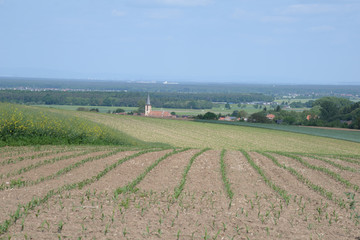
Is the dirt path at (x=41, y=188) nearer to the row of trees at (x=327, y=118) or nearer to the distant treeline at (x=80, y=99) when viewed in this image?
the distant treeline at (x=80, y=99)

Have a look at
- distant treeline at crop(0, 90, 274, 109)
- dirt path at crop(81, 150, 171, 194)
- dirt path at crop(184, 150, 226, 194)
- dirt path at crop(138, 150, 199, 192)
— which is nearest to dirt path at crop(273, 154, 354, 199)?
dirt path at crop(184, 150, 226, 194)

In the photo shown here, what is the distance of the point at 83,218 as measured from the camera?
761 cm

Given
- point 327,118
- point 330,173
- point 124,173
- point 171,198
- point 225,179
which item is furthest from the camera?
point 327,118

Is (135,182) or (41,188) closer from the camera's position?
(41,188)

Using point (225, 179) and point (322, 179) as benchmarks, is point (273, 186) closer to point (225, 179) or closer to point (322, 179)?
point (225, 179)

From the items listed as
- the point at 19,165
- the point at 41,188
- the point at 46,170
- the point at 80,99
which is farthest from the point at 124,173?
the point at 80,99

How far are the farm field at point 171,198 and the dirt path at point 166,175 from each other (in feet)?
0.10

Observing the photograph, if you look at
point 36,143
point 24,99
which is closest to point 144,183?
point 36,143

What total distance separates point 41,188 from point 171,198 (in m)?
3.53

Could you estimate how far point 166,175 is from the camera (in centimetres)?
1145

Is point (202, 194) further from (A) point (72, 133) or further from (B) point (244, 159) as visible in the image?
(A) point (72, 133)

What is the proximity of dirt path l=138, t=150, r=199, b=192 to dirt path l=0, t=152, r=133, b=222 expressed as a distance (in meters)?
1.86

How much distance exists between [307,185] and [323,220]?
3.05 metres

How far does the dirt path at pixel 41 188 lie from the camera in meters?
8.21
